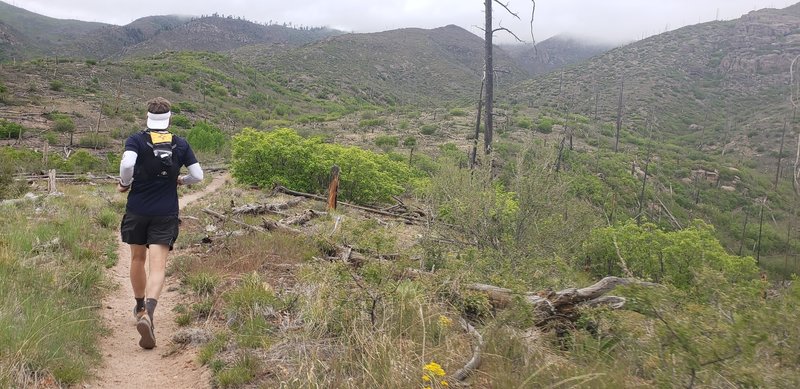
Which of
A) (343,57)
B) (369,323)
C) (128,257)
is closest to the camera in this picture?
(369,323)

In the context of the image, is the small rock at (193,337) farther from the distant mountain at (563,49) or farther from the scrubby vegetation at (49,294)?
the distant mountain at (563,49)

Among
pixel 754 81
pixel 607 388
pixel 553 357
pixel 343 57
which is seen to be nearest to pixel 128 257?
pixel 553 357

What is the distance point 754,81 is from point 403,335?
2703 inches

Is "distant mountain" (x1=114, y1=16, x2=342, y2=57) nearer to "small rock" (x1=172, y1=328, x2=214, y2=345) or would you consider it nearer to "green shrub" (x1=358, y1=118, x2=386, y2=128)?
"green shrub" (x1=358, y1=118, x2=386, y2=128)

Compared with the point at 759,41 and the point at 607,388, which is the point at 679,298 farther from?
the point at 759,41

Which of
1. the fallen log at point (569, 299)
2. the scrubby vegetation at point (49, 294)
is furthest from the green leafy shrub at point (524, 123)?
the fallen log at point (569, 299)

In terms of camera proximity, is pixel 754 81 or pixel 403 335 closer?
pixel 403 335

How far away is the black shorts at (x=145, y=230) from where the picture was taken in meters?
4.53

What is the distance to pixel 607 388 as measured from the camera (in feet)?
9.21

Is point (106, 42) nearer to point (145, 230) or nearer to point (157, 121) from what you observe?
point (157, 121)

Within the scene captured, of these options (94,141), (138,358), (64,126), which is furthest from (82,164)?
(138,358)

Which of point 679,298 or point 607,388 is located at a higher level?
point 679,298

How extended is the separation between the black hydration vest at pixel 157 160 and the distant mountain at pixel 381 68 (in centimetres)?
6210

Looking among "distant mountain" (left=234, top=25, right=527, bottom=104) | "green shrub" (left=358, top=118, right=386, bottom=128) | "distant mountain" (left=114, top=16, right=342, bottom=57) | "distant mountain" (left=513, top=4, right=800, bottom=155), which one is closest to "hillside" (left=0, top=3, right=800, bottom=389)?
"green shrub" (left=358, top=118, right=386, bottom=128)
